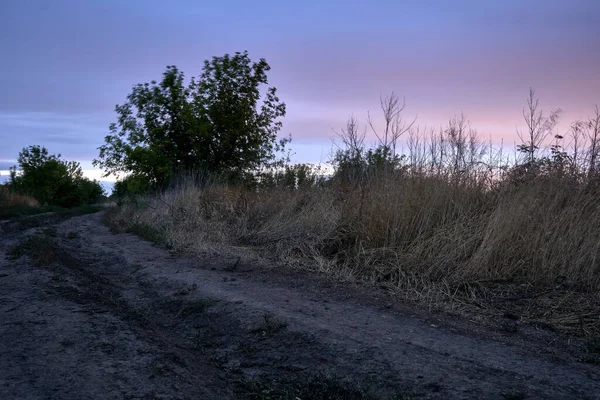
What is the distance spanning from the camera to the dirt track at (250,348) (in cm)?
355

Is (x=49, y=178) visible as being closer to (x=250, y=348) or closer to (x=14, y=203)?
(x=14, y=203)

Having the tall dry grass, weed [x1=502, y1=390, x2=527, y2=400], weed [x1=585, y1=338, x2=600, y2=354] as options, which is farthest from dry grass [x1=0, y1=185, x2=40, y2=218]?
weed [x1=502, y1=390, x2=527, y2=400]

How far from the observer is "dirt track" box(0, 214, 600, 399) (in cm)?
355

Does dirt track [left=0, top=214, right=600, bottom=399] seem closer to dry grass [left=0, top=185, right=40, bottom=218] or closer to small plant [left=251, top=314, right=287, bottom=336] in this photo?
small plant [left=251, top=314, right=287, bottom=336]

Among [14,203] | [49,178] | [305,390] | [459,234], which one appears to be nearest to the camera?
[305,390]

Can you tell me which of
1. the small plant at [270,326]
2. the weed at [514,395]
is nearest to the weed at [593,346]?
the weed at [514,395]

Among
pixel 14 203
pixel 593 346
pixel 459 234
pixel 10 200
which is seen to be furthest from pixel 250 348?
pixel 10 200

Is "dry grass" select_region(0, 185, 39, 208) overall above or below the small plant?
above

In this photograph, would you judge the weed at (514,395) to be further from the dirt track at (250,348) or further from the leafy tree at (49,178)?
the leafy tree at (49,178)

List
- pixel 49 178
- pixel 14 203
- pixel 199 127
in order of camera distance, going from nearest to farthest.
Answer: pixel 199 127
pixel 14 203
pixel 49 178

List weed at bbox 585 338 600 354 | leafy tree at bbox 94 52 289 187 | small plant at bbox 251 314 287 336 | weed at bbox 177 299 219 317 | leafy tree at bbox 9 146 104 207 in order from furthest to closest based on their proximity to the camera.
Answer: leafy tree at bbox 9 146 104 207, leafy tree at bbox 94 52 289 187, weed at bbox 177 299 219 317, small plant at bbox 251 314 287 336, weed at bbox 585 338 600 354

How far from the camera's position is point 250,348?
456 centimetres

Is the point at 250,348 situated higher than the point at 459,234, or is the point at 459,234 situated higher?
the point at 459,234

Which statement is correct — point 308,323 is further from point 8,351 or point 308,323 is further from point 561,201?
point 561,201
